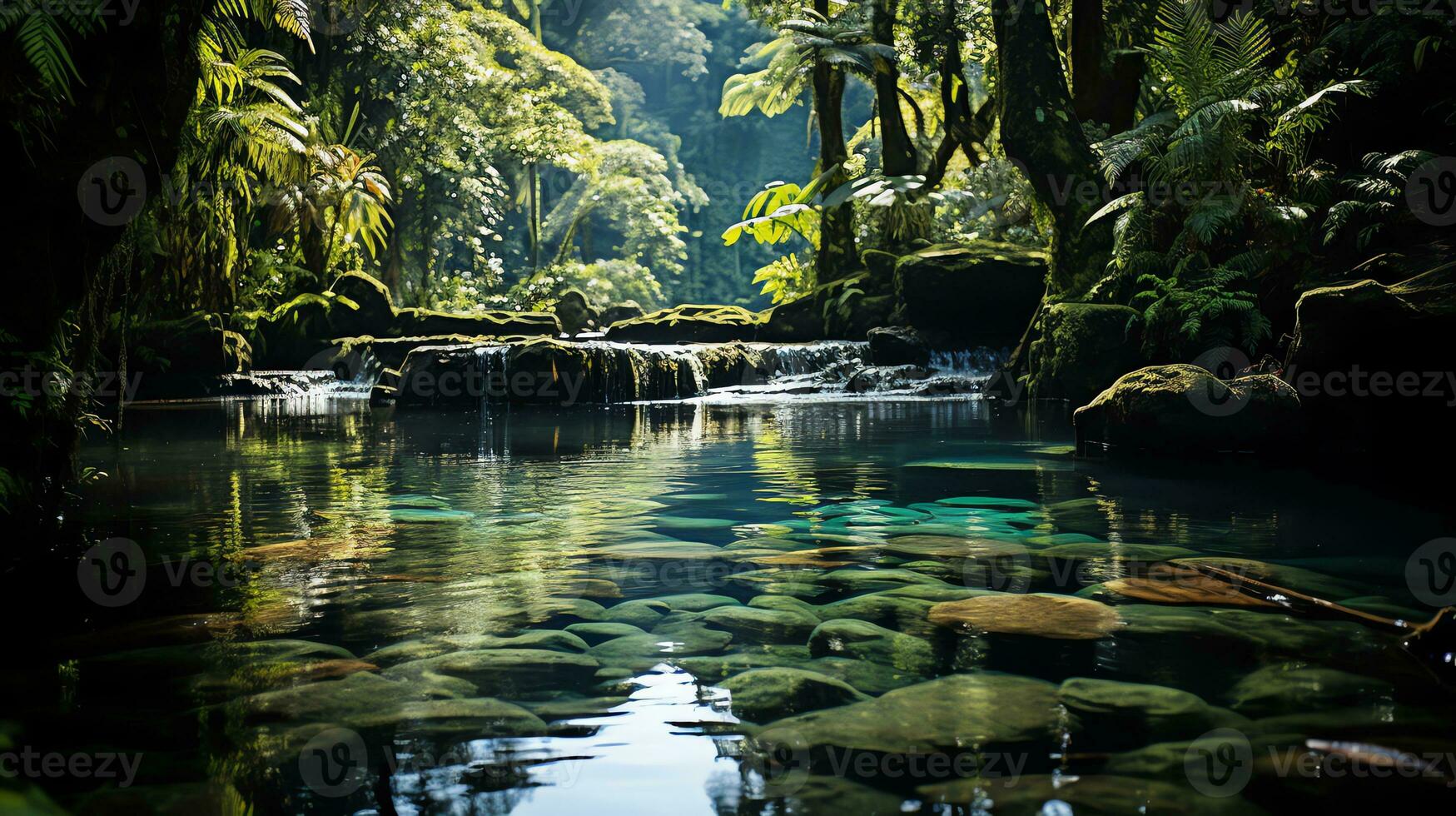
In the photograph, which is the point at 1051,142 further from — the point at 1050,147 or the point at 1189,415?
the point at 1189,415

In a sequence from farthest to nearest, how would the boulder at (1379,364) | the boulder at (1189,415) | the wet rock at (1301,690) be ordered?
1. the boulder at (1189,415)
2. the boulder at (1379,364)
3. the wet rock at (1301,690)

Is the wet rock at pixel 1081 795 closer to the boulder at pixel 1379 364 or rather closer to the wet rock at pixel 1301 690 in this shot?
the wet rock at pixel 1301 690

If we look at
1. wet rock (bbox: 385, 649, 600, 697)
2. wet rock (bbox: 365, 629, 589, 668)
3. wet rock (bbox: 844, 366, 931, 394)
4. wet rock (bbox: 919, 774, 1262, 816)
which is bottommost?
wet rock (bbox: 919, 774, 1262, 816)

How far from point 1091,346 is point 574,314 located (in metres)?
16.5

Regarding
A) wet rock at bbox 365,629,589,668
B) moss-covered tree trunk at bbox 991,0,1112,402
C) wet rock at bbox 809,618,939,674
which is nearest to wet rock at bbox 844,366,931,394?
moss-covered tree trunk at bbox 991,0,1112,402

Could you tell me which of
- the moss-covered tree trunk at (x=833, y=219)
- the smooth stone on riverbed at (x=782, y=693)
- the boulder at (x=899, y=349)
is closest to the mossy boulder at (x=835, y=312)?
the moss-covered tree trunk at (x=833, y=219)

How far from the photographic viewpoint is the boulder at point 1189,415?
694 cm

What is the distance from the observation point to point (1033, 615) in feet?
9.93

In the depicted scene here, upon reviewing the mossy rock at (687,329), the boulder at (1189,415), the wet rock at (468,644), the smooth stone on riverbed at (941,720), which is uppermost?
the mossy rock at (687,329)

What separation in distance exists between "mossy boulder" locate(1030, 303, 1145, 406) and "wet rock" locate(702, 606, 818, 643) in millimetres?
9505

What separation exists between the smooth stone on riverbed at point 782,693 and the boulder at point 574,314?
23.8 meters

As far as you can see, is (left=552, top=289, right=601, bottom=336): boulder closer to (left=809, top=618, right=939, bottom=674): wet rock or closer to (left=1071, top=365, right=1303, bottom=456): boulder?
(left=1071, top=365, right=1303, bottom=456): boulder

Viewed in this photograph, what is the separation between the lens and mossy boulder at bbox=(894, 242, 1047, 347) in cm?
1711

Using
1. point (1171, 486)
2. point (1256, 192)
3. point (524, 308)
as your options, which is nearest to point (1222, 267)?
point (1256, 192)
